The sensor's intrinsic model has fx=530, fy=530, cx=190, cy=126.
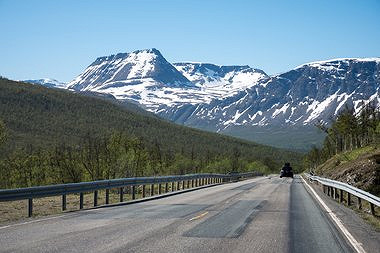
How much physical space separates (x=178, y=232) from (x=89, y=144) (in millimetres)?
39700

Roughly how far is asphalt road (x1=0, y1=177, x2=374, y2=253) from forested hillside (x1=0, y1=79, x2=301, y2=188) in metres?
21.7

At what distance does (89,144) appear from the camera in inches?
1978

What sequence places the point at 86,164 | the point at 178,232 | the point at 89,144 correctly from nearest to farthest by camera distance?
the point at 178,232 < the point at 89,144 < the point at 86,164

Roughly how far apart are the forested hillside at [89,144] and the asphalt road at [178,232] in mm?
21709

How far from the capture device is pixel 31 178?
6400 centimetres

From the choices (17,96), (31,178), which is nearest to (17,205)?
(31,178)

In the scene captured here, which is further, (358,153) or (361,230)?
(358,153)

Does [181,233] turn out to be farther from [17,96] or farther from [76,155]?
[17,96]

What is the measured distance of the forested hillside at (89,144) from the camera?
52094 mm

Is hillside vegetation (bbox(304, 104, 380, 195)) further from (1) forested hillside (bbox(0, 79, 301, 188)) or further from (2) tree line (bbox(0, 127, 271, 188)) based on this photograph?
(2) tree line (bbox(0, 127, 271, 188))

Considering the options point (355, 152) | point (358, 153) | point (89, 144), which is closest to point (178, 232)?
point (89, 144)

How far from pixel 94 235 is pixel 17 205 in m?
10.6

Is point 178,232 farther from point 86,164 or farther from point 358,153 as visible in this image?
point 358,153

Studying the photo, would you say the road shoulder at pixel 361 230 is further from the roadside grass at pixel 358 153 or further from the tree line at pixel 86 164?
the tree line at pixel 86 164
